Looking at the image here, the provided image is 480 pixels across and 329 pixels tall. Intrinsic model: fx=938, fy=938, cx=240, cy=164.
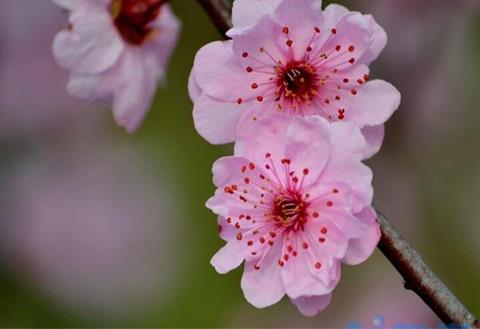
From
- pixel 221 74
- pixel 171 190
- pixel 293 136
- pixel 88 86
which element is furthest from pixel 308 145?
pixel 171 190

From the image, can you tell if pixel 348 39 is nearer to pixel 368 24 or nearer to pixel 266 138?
pixel 368 24

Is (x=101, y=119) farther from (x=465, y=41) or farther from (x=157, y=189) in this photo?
(x=465, y=41)

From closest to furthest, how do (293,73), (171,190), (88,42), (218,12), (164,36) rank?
(293,73) < (218,12) < (88,42) < (164,36) < (171,190)

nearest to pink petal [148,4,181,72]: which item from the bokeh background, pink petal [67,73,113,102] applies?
pink petal [67,73,113,102]

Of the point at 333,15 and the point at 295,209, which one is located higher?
the point at 333,15

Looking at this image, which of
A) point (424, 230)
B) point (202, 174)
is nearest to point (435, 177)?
point (424, 230)

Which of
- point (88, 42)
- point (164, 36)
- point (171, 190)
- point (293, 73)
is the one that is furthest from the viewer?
point (171, 190)

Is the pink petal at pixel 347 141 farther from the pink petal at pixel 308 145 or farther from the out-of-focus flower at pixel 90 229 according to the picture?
the out-of-focus flower at pixel 90 229

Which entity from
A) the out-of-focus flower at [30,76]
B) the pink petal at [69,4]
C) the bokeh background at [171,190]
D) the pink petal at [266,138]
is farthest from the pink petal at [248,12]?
the out-of-focus flower at [30,76]
